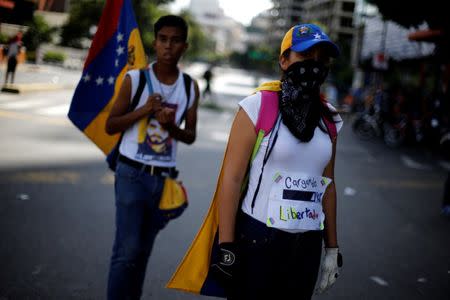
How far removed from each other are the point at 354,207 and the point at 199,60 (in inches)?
7460

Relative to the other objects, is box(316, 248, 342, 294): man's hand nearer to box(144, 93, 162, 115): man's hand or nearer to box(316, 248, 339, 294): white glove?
box(316, 248, 339, 294): white glove

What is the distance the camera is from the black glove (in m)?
2.17

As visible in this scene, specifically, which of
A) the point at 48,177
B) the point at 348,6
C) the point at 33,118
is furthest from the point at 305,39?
the point at 348,6

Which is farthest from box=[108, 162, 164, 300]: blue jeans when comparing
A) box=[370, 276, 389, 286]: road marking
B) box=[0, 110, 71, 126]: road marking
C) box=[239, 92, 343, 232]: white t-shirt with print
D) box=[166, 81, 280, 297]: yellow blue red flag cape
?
box=[0, 110, 71, 126]: road marking

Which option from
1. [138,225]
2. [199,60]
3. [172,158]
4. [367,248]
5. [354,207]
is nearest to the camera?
[138,225]

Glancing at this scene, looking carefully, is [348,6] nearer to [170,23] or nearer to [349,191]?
[349,191]

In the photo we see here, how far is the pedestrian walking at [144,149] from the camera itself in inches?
119

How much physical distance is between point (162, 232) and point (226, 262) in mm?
3557

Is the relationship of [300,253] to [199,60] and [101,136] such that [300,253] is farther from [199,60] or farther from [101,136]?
[199,60]

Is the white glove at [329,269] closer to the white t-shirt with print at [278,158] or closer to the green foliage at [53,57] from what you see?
the white t-shirt with print at [278,158]

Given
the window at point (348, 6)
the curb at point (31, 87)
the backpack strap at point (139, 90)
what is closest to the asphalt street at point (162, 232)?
the backpack strap at point (139, 90)

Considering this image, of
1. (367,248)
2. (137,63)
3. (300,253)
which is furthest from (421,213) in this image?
(300,253)

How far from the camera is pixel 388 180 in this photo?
399 inches

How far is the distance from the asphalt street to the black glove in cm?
192
